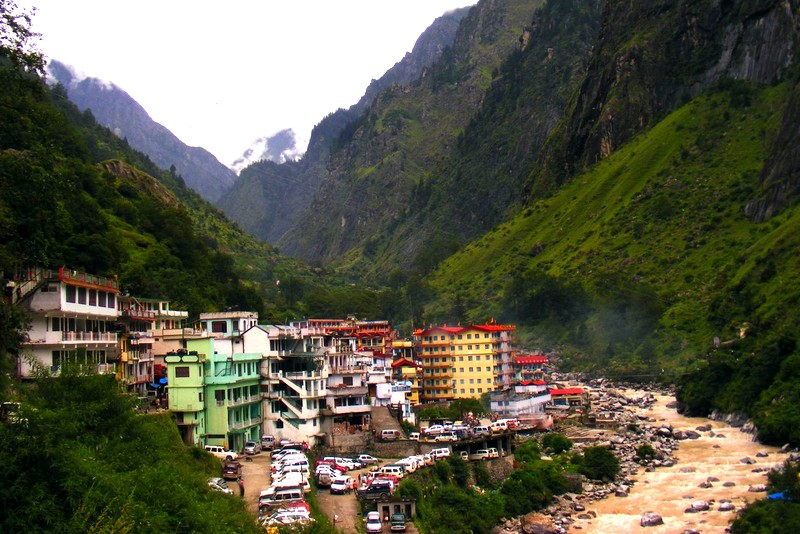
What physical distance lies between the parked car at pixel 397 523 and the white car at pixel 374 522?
65 cm

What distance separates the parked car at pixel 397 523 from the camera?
4094 cm

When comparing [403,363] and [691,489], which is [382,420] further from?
[403,363]

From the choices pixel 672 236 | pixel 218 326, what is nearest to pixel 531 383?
pixel 218 326

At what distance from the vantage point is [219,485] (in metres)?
37.7

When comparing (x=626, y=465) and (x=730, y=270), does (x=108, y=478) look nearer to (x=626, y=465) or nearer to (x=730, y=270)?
(x=626, y=465)

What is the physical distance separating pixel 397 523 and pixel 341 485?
391 cm

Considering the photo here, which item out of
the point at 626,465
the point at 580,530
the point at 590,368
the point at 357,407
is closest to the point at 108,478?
the point at 580,530

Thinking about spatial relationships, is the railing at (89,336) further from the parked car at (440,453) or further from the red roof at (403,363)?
the red roof at (403,363)

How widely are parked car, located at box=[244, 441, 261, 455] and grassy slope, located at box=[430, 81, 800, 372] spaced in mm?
56685

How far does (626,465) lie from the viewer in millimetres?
66062

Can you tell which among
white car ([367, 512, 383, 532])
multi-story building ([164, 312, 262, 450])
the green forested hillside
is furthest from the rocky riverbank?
multi-story building ([164, 312, 262, 450])

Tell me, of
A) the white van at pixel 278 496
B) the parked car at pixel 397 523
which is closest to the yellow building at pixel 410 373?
the parked car at pixel 397 523

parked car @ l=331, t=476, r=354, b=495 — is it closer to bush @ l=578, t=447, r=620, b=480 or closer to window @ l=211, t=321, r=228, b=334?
window @ l=211, t=321, r=228, b=334

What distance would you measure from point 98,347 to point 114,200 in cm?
5400
